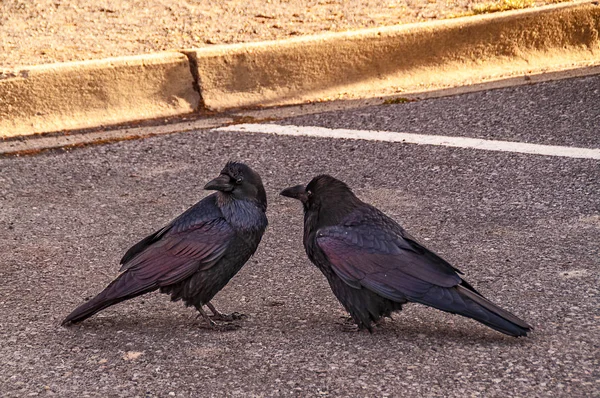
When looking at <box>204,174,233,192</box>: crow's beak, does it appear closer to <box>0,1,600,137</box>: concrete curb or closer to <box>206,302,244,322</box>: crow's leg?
<box>206,302,244,322</box>: crow's leg

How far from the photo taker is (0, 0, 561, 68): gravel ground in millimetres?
7562

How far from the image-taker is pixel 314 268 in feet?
15.8

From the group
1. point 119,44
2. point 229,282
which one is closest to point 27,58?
point 119,44

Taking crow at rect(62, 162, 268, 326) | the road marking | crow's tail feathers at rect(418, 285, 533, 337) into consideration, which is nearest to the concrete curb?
the road marking

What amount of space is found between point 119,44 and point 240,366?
4.37 metres

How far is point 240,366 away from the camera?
383 cm

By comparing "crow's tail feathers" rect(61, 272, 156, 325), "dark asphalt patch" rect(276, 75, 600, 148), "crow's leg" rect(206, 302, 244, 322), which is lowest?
"crow's leg" rect(206, 302, 244, 322)

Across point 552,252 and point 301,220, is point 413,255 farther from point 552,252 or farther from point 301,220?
point 301,220

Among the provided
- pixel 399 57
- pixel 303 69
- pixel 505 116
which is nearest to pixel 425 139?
pixel 505 116

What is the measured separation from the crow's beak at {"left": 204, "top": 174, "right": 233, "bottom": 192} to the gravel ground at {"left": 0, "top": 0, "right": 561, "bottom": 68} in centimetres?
329

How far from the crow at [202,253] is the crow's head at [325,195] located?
208 mm

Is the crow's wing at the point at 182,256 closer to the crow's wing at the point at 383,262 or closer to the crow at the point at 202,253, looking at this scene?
the crow at the point at 202,253

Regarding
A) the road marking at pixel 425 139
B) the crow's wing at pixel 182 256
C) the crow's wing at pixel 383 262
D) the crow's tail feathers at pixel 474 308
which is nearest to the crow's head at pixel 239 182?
the crow's wing at pixel 182 256

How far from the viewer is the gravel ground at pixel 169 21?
7.56 m
